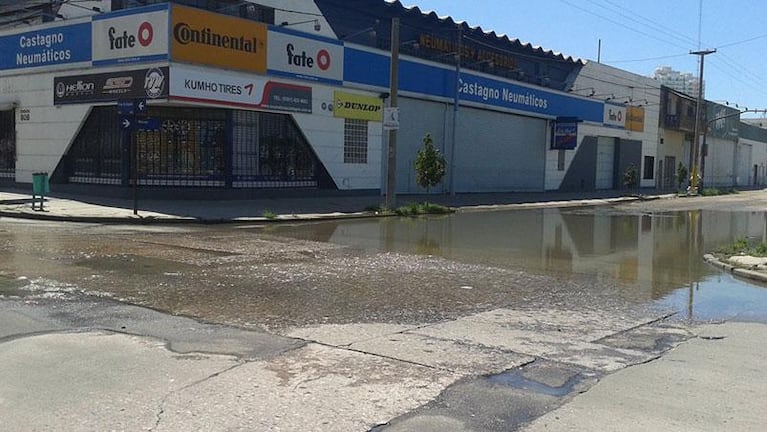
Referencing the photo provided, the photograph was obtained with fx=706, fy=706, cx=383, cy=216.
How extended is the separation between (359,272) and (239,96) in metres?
15.8

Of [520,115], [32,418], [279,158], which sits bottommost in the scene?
[32,418]

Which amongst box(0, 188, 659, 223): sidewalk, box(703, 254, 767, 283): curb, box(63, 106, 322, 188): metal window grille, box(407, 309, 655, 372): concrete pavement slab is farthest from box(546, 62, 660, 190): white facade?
box(407, 309, 655, 372): concrete pavement slab

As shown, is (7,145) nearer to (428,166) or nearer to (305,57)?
(305,57)

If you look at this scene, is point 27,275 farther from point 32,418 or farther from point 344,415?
point 344,415

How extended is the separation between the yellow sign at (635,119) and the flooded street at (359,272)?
3707 centimetres

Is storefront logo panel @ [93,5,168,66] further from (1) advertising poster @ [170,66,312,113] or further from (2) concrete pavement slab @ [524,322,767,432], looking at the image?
(2) concrete pavement slab @ [524,322,767,432]

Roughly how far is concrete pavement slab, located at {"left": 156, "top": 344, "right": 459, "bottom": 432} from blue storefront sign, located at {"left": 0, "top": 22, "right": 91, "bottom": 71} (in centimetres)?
2336

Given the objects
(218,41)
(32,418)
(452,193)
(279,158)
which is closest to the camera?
(32,418)

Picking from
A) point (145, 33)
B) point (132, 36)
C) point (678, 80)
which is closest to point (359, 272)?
point (145, 33)

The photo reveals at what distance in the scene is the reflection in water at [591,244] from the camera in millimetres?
11086

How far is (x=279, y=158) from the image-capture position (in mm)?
A: 27953

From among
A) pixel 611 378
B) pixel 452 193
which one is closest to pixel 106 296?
pixel 611 378

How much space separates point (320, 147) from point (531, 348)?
2306cm

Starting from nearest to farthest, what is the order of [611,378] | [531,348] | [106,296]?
1. [611,378]
2. [531,348]
3. [106,296]
